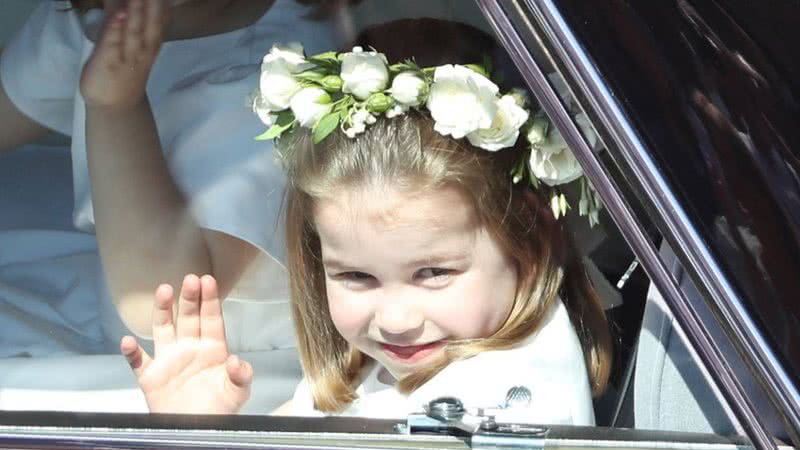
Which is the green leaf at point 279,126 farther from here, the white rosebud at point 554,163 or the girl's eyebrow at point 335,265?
the white rosebud at point 554,163

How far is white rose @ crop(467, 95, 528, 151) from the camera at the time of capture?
1.60m

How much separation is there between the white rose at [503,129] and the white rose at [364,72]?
0.12 m

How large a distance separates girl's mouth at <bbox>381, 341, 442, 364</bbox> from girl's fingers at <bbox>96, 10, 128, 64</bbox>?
1.54 ft

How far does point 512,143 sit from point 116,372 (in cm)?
52

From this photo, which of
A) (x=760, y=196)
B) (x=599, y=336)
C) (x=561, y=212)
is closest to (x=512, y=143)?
(x=561, y=212)

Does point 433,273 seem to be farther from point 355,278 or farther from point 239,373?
point 239,373

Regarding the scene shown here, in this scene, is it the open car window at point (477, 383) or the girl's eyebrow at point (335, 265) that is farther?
the girl's eyebrow at point (335, 265)

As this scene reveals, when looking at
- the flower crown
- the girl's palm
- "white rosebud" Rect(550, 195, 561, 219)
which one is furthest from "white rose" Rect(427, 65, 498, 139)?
the girl's palm

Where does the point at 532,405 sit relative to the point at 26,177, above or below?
below

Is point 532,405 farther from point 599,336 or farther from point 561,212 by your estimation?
point 561,212

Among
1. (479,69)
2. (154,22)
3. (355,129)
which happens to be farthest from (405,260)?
(154,22)

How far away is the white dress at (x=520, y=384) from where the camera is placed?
157cm

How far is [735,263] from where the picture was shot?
1.36 m

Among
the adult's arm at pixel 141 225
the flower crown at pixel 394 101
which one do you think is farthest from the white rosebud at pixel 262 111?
the adult's arm at pixel 141 225
